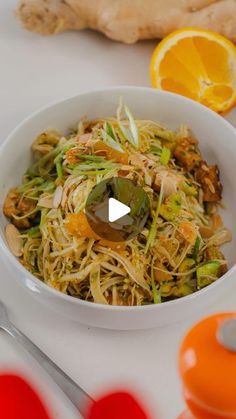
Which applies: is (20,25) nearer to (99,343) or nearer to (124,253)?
(124,253)

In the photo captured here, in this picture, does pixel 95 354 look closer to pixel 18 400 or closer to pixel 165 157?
pixel 18 400

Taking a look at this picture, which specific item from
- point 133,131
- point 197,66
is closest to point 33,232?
point 133,131

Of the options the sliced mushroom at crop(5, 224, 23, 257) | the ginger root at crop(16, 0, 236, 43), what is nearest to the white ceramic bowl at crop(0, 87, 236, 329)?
the sliced mushroom at crop(5, 224, 23, 257)

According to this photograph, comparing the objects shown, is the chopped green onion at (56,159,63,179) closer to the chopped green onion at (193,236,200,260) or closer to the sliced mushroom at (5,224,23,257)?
the sliced mushroom at (5,224,23,257)

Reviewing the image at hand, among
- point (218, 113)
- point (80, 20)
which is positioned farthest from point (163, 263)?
point (80, 20)

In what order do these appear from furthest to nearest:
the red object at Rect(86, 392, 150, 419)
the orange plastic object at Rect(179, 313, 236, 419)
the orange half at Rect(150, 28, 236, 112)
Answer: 1. the orange half at Rect(150, 28, 236, 112)
2. the red object at Rect(86, 392, 150, 419)
3. the orange plastic object at Rect(179, 313, 236, 419)

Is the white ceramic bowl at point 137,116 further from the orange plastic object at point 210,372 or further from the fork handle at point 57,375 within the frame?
the orange plastic object at point 210,372
